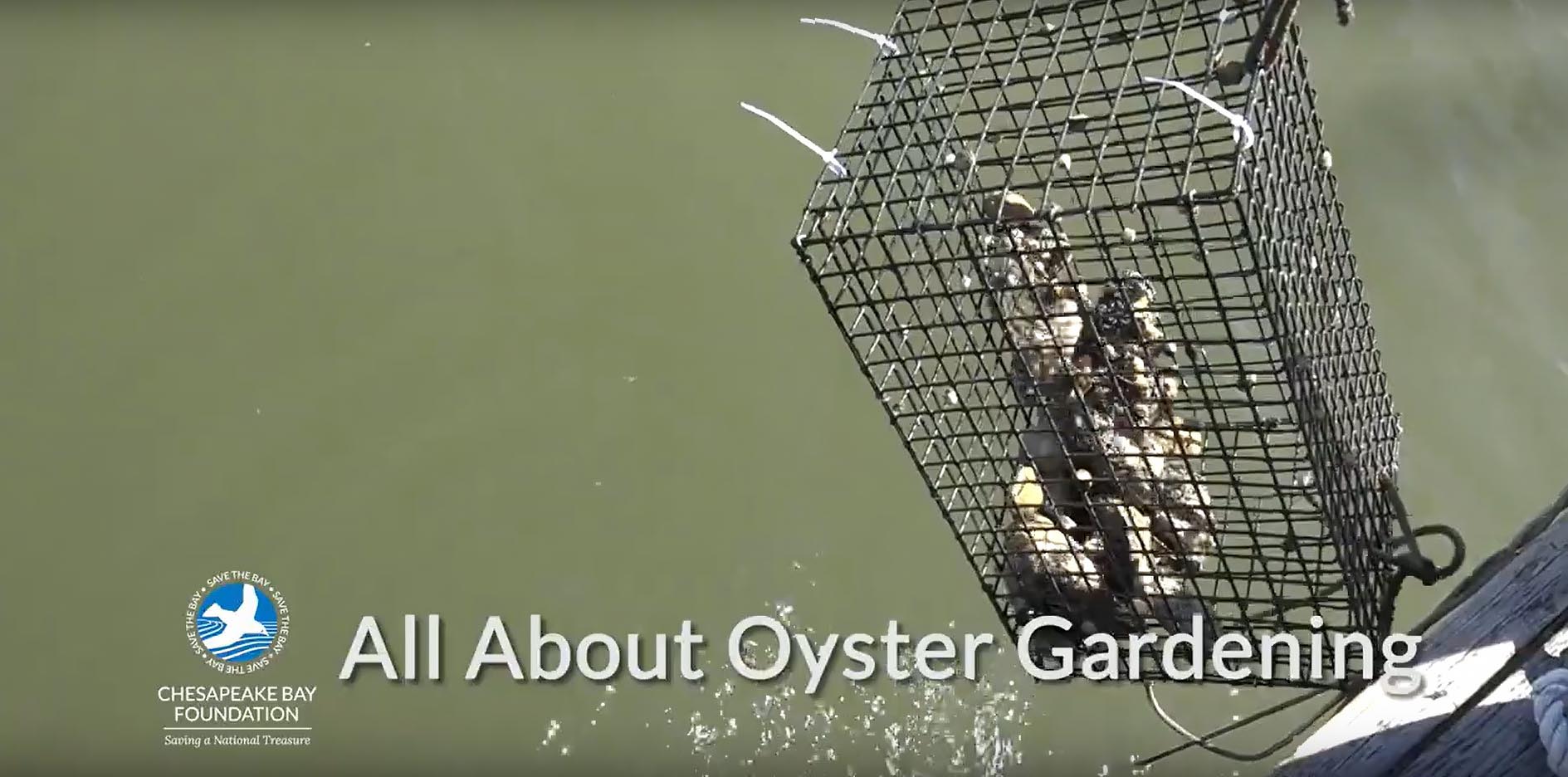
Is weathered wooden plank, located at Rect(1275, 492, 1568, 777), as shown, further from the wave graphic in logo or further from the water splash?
the wave graphic in logo

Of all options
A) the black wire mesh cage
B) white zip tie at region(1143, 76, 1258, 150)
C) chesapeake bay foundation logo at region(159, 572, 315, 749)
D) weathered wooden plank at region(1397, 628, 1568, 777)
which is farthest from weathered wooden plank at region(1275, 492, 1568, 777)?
chesapeake bay foundation logo at region(159, 572, 315, 749)

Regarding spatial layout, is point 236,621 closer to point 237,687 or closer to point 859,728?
point 237,687

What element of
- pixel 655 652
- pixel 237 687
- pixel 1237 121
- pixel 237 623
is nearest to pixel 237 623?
pixel 237 623

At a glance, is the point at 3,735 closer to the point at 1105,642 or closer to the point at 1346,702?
the point at 1105,642

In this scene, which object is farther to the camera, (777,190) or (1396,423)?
(777,190)

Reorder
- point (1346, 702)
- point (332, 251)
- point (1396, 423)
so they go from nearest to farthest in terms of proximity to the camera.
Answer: point (1346, 702) → point (1396, 423) → point (332, 251)

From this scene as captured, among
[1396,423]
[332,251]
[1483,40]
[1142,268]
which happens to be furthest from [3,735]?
[1483,40]

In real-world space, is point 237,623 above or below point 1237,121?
above
